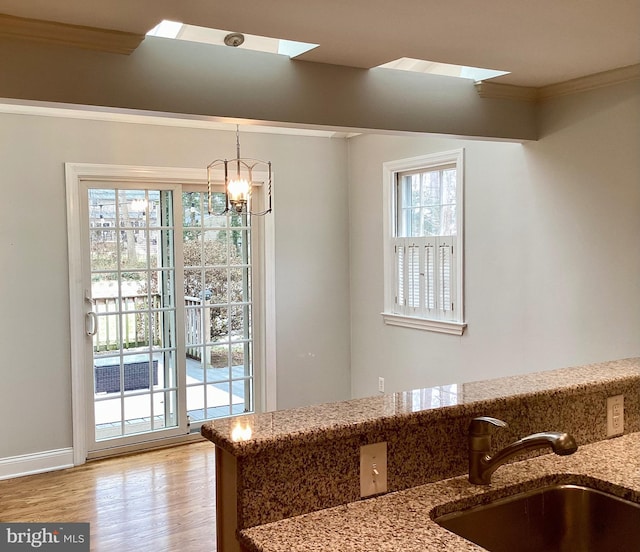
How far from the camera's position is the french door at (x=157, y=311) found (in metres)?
4.62

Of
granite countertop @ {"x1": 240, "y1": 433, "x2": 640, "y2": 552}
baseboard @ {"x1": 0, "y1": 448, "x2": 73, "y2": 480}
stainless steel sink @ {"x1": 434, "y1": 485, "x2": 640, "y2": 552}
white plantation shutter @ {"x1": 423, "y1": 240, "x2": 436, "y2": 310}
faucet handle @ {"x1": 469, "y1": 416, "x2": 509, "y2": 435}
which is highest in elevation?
white plantation shutter @ {"x1": 423, "y1": 240, "x2": 436, "y2": 310}

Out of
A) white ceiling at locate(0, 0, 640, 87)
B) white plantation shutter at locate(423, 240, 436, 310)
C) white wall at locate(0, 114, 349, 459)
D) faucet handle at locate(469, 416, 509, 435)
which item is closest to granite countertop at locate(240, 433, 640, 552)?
faucet handle at locate(469, 416, 509, 435)

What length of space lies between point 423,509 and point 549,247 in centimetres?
265

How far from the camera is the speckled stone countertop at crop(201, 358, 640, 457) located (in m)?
1.38

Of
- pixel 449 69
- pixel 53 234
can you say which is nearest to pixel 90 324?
pixel 53 234

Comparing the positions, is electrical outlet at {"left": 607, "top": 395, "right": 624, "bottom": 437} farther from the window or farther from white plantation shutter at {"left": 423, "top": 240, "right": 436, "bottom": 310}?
A: white plantation shutter at {"left": 423, "top": 240, "right": 436, "bottom": 310}

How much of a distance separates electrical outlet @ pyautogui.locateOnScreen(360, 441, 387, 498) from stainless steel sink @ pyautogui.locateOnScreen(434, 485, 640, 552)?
208 millimetres

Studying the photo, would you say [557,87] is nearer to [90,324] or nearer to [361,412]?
[361,412]

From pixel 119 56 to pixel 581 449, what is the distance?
2.19m

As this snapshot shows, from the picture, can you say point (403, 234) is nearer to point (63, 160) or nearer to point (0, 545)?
point (63, 160)

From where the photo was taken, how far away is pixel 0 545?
314 cm

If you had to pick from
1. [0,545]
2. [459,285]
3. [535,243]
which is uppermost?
[535,243]

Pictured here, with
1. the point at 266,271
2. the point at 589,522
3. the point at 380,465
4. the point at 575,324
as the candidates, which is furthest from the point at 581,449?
the point at 266,271

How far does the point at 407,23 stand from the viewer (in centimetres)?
240
